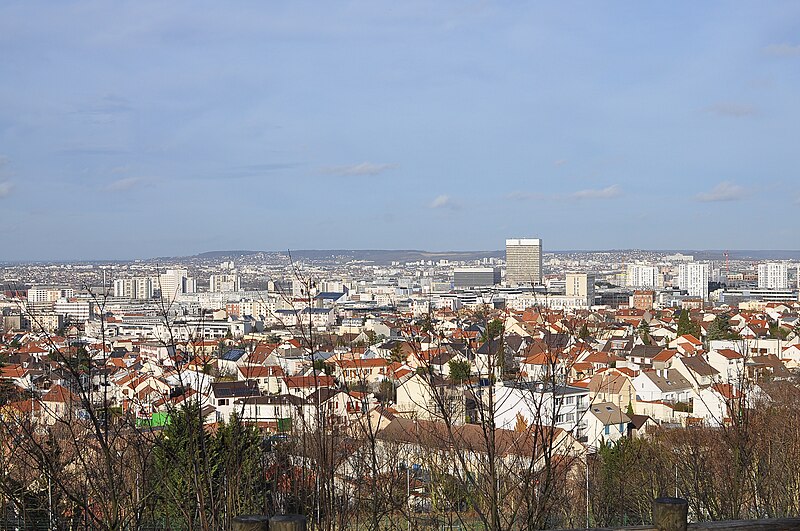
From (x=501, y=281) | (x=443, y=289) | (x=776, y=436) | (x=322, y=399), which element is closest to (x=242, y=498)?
(x=322, y=399)

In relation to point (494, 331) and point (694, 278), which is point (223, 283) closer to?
Answer: point (694, 278)

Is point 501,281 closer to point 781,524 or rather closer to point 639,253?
point 639,253

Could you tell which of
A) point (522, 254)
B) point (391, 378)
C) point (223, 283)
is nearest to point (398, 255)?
point (522, 254)

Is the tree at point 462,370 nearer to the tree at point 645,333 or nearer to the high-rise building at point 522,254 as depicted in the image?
the tree at point 645,333

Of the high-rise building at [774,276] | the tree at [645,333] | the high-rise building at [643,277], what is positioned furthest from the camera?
the high-rise building at [643,277]

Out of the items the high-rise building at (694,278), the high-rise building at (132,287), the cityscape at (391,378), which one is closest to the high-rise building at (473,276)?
the high-rise building at (694,278)

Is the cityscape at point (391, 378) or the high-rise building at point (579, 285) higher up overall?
the cityscape at point (391, 378)
